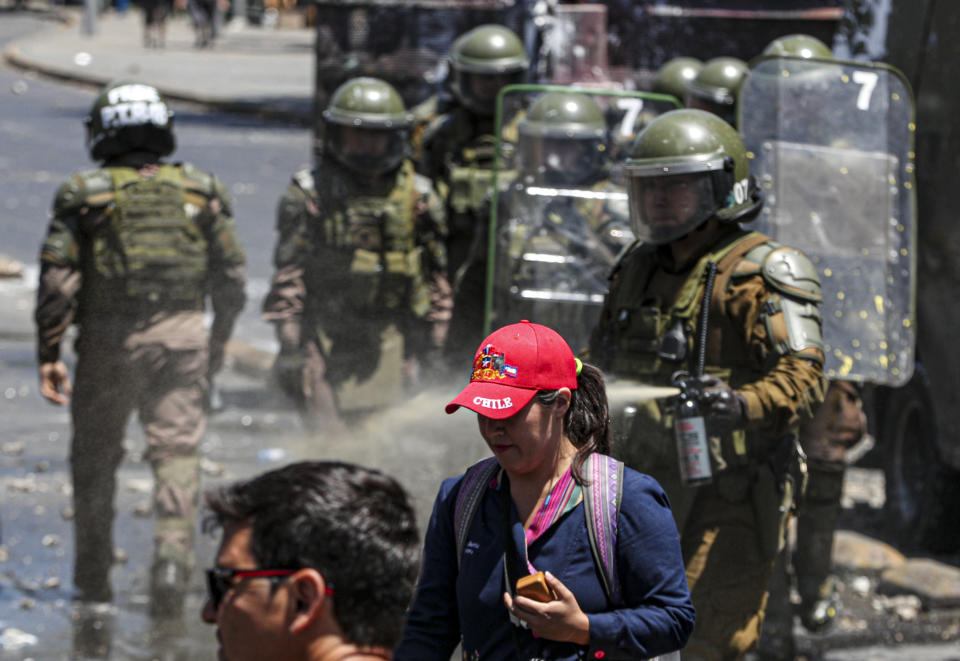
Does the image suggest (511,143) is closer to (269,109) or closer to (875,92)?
(875,92)

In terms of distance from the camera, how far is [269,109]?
20.5m

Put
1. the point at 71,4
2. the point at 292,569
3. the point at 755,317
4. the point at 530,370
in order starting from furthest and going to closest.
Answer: the point at 71,4 < the point at 755,317 < the point at 530,370 < the point at 292,569

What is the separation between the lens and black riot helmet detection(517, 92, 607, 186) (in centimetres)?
581

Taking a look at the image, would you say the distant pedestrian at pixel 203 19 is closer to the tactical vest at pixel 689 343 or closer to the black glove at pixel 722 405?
the tactical vest at pixel 689 343

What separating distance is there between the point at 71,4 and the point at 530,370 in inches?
1532

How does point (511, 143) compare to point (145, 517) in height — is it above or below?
above

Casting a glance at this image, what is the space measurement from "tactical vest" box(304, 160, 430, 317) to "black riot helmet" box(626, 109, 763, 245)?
245 centimetres

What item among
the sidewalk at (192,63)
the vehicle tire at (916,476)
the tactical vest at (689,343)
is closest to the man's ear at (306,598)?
the tactical vest at (689,343)

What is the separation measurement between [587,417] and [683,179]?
140 centimetres

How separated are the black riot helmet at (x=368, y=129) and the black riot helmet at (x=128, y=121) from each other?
39.2 inches

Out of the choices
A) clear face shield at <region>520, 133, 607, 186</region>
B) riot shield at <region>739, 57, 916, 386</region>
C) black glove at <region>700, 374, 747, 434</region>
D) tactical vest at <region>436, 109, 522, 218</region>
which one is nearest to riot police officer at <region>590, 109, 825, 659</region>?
black glove at <region>700, 374, 747, 434</region>

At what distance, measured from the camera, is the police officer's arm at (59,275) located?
5.27 metres

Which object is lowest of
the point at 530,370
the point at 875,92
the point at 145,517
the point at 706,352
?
the point at 145,517

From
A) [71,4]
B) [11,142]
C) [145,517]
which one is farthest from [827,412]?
[71,4]
